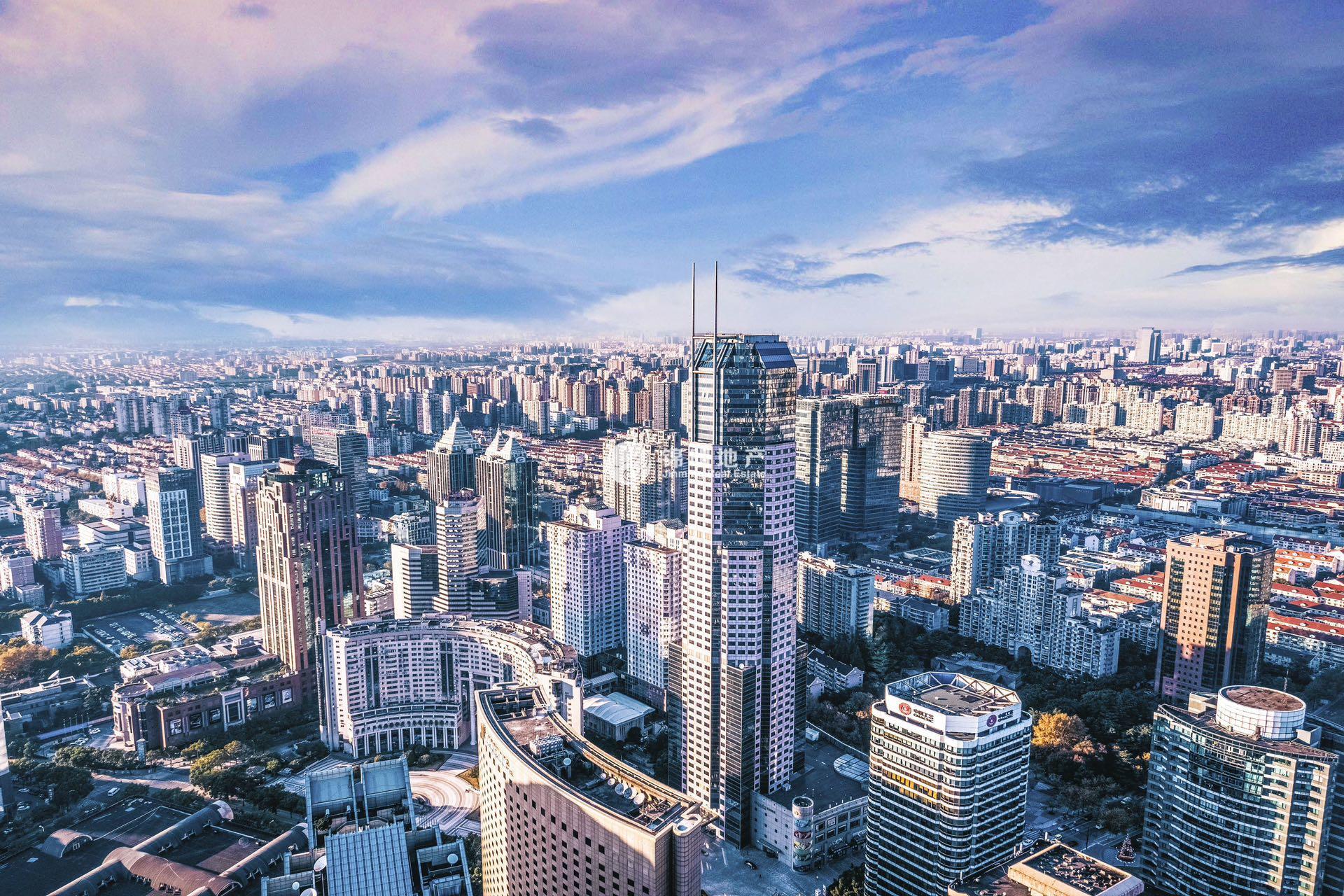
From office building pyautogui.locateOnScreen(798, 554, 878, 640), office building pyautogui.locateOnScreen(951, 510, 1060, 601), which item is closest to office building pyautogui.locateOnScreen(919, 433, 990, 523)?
office building pyautogui.locateOnScreen(951, 510, 1060, 601)

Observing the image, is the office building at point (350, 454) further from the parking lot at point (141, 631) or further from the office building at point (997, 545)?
the office building at point (997, 545)

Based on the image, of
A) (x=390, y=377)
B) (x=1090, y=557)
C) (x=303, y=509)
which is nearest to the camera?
(x=303, y=509)

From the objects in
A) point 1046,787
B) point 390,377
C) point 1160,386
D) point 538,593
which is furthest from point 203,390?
point 1160,386

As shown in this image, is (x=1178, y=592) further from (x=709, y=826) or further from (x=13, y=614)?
(x=13, y=614)

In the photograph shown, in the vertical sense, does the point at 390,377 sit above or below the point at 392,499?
above

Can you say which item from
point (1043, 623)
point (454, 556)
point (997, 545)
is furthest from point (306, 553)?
point (997, 545)

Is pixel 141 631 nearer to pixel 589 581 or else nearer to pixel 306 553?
pixel 306 553

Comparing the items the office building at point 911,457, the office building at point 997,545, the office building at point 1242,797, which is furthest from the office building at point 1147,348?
the office building at point 1242,797
